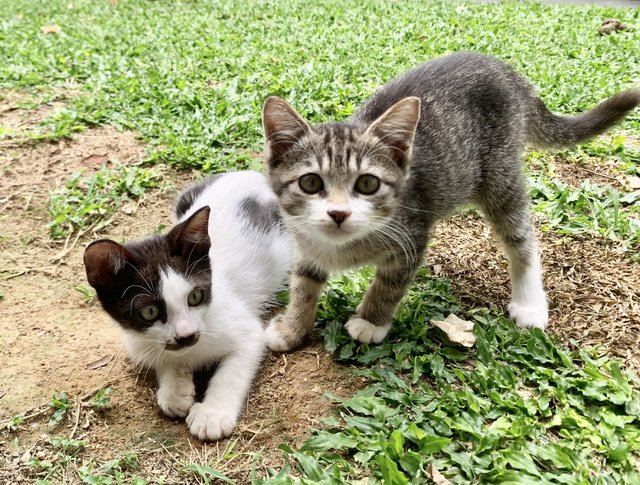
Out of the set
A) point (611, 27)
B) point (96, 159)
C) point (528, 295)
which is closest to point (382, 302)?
point (528, 295)

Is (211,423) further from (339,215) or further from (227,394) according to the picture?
(339,215)

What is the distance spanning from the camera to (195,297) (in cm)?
256

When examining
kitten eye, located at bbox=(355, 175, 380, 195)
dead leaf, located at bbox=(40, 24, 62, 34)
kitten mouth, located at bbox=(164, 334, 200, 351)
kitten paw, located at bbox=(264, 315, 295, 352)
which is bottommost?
kitten paw, located at bbox=(264, 315, 295, 352)

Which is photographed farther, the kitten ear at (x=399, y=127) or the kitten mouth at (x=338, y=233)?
the kitten ear at (x=399, y=127)

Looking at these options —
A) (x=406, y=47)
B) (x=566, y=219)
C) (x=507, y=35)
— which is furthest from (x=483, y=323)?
(x=507, y=35)

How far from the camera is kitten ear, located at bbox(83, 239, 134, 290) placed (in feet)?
7.23

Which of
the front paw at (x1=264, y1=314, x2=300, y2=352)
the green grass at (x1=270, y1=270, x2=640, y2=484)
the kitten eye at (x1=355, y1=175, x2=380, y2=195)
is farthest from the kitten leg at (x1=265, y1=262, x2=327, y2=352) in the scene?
the kitten eye at (x1=355, y1=175, x2=380, y2=195)

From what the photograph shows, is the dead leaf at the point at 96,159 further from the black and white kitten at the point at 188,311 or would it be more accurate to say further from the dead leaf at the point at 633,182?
the dead leaf at the point at 633,182

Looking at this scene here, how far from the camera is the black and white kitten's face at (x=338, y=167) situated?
97.0 inches

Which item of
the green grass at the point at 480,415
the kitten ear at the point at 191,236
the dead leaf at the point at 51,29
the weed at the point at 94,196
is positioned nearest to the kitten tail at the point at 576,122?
the green grass at the point at 480,415

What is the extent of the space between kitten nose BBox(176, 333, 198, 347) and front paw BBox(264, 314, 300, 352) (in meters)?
0.54

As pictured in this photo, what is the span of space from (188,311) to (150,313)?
0.17m

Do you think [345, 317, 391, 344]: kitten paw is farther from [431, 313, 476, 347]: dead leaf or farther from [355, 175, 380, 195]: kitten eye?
[355, 175, 380, 195]: kitten eye

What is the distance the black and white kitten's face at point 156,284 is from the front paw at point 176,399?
0.22m
